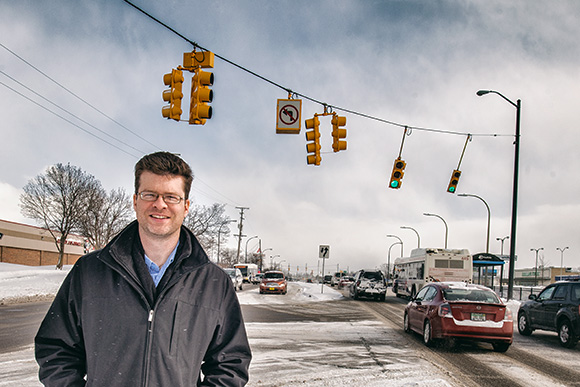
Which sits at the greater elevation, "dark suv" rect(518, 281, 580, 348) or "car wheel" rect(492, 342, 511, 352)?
"dark suv" rect(518, 281, 580, 348)

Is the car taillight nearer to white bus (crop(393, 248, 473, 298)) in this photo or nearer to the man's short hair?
the man's short hair

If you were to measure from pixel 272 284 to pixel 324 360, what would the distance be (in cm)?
2541

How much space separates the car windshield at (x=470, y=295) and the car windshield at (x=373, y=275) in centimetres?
1937

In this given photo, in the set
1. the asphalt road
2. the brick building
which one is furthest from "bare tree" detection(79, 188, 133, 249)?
the asphalt road

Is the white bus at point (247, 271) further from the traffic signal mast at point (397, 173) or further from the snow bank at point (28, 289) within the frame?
the traffic signal mast at point (397, 173)

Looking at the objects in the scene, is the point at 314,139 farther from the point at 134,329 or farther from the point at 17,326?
the point at 134,329

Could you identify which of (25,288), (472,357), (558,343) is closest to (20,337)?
(472,357)

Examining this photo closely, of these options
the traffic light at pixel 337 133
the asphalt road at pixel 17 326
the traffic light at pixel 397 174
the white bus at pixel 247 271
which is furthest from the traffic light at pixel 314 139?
the white bus at pixel 247 271

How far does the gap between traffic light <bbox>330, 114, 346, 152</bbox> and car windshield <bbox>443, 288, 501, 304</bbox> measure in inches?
213

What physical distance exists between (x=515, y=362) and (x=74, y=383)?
9.35m

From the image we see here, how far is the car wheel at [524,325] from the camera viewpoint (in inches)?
567

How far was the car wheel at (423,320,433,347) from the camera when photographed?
11.2 metres

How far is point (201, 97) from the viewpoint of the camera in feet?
35.7

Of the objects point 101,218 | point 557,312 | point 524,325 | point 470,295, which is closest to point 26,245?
point 101,218
